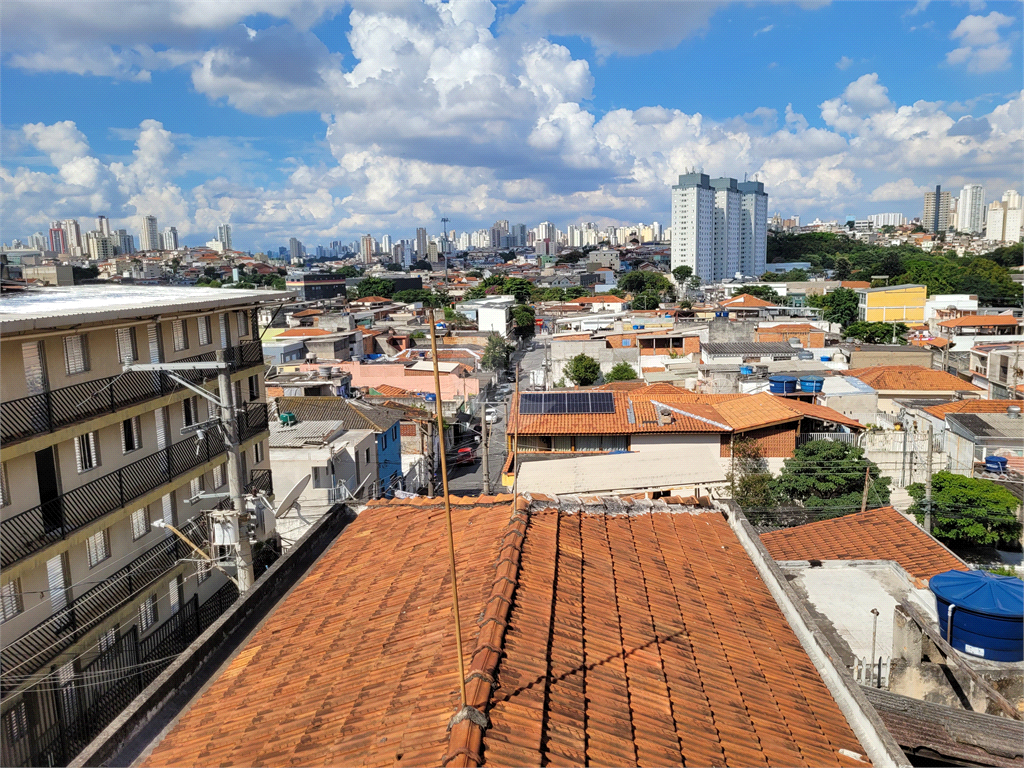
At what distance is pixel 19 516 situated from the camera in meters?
10.3

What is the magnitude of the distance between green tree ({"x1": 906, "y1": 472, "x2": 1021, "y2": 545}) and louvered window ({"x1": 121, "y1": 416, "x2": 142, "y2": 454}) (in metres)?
18.8

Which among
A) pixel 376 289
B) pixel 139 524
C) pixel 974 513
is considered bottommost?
pixel 974 513

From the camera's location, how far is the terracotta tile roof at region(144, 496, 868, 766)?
493cm

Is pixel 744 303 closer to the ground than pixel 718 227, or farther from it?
closer to the ground

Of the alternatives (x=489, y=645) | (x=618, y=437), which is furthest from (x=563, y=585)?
(x=618, y=437)

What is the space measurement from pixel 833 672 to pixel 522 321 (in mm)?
69063

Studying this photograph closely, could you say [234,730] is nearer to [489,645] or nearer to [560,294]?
[489,645]

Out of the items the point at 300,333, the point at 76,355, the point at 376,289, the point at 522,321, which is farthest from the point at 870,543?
the point at 376,289

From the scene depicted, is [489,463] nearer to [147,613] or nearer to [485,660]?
[147,613]

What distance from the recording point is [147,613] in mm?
13242

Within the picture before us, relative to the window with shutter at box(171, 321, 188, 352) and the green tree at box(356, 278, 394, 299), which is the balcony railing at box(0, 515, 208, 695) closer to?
the window with shutter at box(171, 321, 188, 352)

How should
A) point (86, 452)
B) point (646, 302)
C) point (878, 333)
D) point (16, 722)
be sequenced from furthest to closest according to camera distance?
point (646, 302) < point (878, 333) < point (86, 452) < point (16, 722)

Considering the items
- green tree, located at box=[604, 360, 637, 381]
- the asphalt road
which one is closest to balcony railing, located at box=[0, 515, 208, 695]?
the asphalt road

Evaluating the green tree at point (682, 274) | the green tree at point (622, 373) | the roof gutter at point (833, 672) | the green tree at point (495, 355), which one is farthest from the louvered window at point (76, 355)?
the green tree at point (682, 274)
